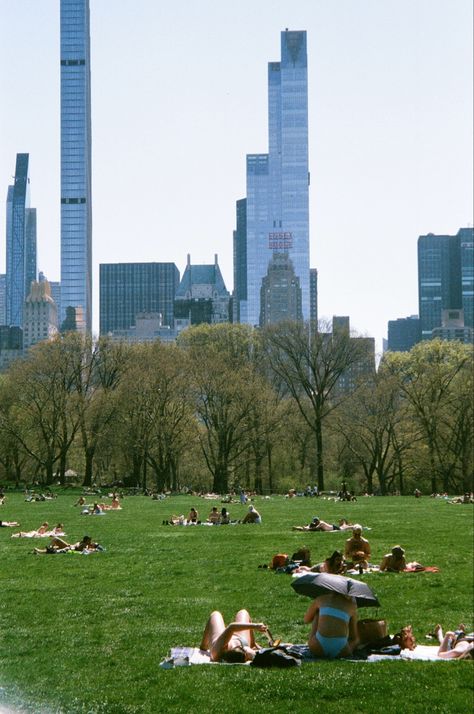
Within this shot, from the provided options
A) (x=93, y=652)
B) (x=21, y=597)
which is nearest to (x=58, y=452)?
(x=21, y=597)

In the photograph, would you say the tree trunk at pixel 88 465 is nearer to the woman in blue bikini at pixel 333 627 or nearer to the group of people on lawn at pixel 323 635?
the group of people on lawn at pixel 323 635

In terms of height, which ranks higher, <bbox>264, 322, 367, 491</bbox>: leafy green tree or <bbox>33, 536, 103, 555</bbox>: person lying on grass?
<bbox>264, 322, 367, 491</bbox>: leafy green tree

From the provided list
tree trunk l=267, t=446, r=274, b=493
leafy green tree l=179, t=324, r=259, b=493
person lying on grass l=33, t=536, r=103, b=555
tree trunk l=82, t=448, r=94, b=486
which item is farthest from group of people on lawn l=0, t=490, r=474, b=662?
tree trunk l=267, t=446, r=274, b=493

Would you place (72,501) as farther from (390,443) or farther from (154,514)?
(390,443)

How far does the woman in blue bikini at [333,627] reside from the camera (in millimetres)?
10359

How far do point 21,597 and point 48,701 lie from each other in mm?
5039

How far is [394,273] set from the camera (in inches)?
1139

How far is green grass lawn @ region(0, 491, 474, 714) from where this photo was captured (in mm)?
9070

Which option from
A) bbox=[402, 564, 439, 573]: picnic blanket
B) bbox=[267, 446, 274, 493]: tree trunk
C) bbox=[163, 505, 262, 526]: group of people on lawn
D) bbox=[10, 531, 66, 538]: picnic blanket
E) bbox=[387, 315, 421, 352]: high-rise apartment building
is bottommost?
bbox=[267, 446, 274, 493]: tree trunk

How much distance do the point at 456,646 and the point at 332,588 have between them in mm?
1451

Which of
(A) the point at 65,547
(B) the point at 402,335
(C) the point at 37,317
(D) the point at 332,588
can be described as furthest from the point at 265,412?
(B) the point at 402,335

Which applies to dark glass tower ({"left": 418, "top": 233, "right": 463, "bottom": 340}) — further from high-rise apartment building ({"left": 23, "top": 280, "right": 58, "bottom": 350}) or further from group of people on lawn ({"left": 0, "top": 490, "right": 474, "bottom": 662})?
group of people on lawn ({"left": 0, "top": 490, "right": 474, "bottom": 662})

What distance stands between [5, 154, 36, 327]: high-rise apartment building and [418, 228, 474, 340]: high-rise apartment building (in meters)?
20.1

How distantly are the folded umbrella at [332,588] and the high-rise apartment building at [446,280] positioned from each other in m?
40.5
